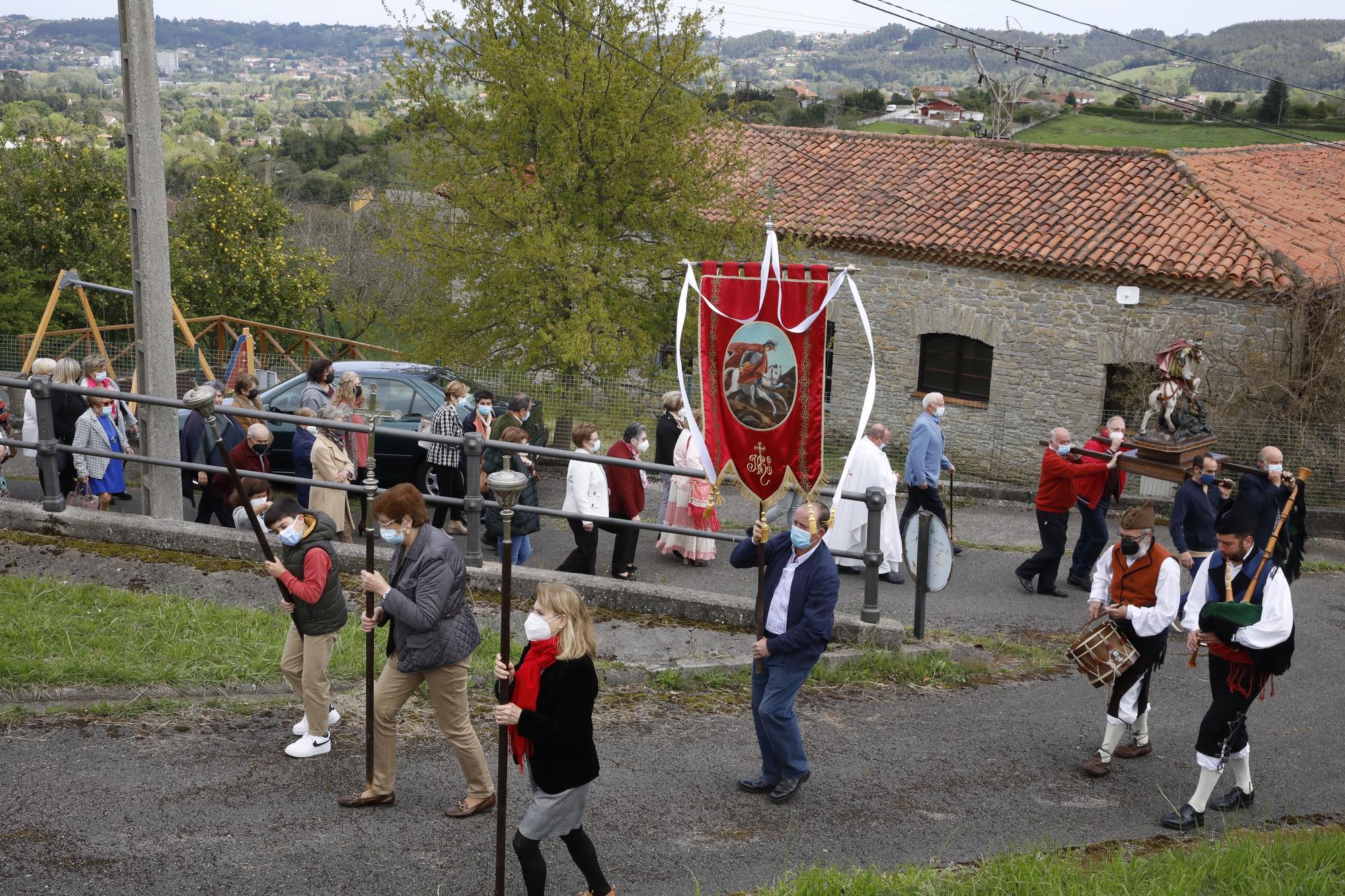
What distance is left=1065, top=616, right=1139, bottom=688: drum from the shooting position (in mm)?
7090

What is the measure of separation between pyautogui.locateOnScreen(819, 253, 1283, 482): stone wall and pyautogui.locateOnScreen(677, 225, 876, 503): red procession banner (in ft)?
39.7

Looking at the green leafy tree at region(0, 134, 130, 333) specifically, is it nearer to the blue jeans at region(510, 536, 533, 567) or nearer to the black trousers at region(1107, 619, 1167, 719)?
the blue jeans at region(510, 536, 533, 567)

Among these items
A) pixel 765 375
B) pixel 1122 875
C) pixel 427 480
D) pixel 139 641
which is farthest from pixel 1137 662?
pixel 427 480

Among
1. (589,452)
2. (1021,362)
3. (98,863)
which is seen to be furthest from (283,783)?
(1021,362)

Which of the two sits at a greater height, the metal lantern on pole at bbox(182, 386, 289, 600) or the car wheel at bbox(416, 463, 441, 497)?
the metal lantern on pole at bbox(182, 386, 289, 600)

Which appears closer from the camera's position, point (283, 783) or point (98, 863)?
point (98, 863)

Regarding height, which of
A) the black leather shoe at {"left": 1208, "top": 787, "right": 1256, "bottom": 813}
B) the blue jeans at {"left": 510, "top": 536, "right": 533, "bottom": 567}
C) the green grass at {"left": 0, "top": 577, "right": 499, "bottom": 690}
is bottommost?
the black leather shoe at {"left": 1208, "top": 787, "right": 1256, "bottom": 813}

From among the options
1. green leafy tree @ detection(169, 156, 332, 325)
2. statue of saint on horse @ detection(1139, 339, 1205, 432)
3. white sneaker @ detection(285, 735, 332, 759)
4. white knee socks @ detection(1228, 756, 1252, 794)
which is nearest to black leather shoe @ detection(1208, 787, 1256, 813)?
white knee socks @ detection(1228, 756, 1252, 794)

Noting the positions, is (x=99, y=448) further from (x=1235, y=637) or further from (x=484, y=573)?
(x=1235, y=637)

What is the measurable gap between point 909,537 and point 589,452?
111 inches

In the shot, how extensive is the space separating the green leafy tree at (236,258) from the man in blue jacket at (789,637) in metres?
22.5

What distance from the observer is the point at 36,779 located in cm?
600

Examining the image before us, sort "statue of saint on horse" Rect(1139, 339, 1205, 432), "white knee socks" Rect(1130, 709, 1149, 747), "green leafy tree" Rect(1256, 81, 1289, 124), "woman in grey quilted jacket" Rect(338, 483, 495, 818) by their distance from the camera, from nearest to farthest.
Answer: "woman in grey quilted jacket" Rect(338, 483, 495, 818) → "white knee socks" Rect(1130, 709, 1149, 747) → "statue of saint on horse" Rect(1139, 339, 1205, 432) → "green leafy tree" Rect(1256, 81, 1289, 124)

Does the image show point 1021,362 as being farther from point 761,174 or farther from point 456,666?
point 456,666
